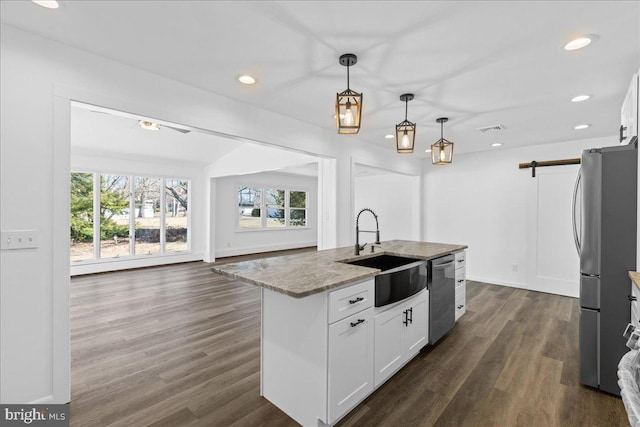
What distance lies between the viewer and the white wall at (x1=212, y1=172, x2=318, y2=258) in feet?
27.0

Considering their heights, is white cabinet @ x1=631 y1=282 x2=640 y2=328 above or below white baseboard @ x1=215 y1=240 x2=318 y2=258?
above

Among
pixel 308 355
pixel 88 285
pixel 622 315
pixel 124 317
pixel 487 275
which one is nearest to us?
pixel 308 355

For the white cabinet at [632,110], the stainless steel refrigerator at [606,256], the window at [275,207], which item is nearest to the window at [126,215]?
the window at [275,207]

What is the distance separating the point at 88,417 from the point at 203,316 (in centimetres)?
182

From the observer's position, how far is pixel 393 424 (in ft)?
6.33

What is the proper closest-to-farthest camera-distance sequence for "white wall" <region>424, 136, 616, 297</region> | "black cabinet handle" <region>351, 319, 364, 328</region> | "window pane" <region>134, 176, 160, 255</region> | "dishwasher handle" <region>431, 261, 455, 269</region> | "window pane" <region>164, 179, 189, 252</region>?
1. "black cabinet handle" <region>351, 319, 364, 328</region>
2. "dishwasher handle" <region>431, 261, 455, 269</region>
3. "white wall" <region>424, 136, 616, 297</region>
4. "window pane" <region>134, 176, 160, 255</region>
5. "window pane" <region>164, 179, 189, 252</region>

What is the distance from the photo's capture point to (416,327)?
2.71m

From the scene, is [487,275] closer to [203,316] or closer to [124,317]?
[203,316]

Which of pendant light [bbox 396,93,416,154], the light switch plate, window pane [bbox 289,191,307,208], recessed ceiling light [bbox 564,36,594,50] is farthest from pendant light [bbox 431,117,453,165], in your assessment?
window pane [bbox 289,191,307,208]

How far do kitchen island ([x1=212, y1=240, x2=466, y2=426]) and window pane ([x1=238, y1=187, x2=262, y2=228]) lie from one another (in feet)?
21.8

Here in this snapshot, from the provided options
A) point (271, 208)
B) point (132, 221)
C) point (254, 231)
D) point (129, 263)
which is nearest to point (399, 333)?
point (129, 263)

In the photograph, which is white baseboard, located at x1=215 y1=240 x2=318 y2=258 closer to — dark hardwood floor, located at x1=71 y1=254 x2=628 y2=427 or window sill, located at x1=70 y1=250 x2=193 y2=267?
window sill, located at x1=70 y1=250 x2=193 y2=267

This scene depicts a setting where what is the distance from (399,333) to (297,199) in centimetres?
826

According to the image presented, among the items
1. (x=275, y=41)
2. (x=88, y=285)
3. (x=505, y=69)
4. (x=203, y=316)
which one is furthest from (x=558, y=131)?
(x=88, y=285)
